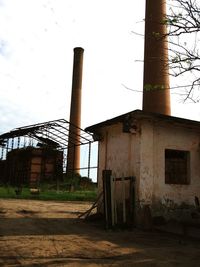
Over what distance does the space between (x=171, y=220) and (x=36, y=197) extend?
10.1 m

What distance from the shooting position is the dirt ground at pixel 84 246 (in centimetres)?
606

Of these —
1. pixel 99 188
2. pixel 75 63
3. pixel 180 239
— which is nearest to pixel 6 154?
pixel 75 63

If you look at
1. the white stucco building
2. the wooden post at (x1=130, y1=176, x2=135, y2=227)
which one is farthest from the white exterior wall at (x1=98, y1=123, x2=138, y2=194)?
the wooden post at (x1=130, y1=176, x2=135, y2=227)

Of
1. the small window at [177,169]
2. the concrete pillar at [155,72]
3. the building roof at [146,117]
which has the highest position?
the concrete pillar at [155,72]

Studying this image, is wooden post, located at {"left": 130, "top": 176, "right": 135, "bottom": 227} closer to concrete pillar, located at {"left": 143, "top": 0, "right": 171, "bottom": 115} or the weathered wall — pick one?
the weathered wall

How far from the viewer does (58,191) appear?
978 inches

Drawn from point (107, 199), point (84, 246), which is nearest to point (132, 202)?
point (107, 199)

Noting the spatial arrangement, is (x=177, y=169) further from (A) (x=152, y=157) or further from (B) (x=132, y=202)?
(B) (x=132, y=202)

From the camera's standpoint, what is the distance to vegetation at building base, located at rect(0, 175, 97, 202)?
2034 centimetres

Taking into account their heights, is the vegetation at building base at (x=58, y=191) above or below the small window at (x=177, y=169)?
below

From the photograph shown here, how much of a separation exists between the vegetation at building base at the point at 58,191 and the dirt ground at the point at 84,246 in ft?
30.9

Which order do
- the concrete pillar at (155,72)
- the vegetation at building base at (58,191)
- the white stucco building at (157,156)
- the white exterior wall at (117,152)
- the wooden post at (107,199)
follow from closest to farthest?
the wooden post at (107,199) → the white stucco building at (157,156) → the white exterior wall at (117,152) → the concrete pillar at (155,72) → the vegetation at building base at (58,191)

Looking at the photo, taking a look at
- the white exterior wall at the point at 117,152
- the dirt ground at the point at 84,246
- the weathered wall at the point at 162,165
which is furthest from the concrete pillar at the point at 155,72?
the dirt ground at the point at 84,246

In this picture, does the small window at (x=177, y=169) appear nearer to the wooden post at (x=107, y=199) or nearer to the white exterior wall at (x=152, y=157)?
the white exterior wall at (x=152, y=157)
